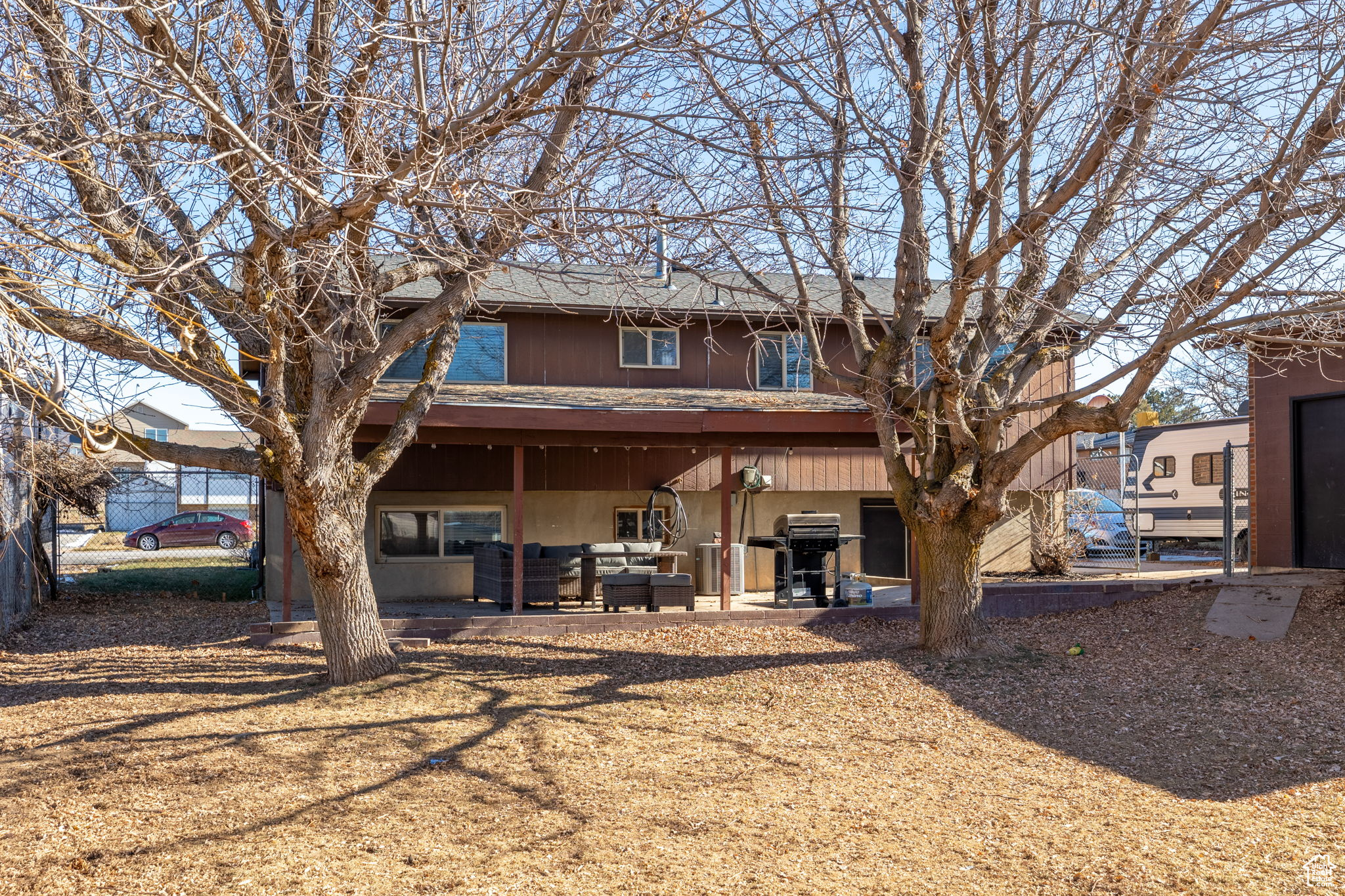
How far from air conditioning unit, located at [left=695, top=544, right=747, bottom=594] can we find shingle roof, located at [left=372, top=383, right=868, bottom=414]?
2.21m

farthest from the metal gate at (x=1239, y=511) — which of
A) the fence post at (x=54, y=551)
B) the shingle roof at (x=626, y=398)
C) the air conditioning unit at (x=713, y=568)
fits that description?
the fence post at (x=54, y=551)

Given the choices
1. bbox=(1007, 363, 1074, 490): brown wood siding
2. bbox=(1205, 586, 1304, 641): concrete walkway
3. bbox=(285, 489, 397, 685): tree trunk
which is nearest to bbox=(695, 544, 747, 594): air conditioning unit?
bbox=(1007, 363, 1074, 490): brown wood siding

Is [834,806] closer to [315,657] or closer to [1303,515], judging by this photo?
[315,657]

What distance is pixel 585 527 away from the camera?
15367 millimetres

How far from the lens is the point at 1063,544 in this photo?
52.1 ft

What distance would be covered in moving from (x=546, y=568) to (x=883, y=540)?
6.90 metres

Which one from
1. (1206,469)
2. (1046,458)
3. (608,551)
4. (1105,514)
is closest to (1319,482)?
(1046,458)

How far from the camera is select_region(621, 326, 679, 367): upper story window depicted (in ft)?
50.9

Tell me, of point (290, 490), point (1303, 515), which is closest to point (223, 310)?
point (290, 490)

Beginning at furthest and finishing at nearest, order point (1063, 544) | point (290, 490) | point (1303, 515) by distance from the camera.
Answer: point (1063, 544) < point (1303, 515) < point (290, 490)

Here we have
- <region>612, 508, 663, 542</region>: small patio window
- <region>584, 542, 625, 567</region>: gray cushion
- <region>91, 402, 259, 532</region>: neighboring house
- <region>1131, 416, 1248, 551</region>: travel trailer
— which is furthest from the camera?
<region>91, 402, 259, 532</region>: neighboring house

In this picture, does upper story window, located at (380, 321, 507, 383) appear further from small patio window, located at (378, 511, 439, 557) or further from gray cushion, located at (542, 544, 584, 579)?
gray cushion, located at (542, 544, 584, 579)

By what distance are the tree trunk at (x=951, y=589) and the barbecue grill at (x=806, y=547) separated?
2934mm

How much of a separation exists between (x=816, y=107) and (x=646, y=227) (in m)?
3.35
